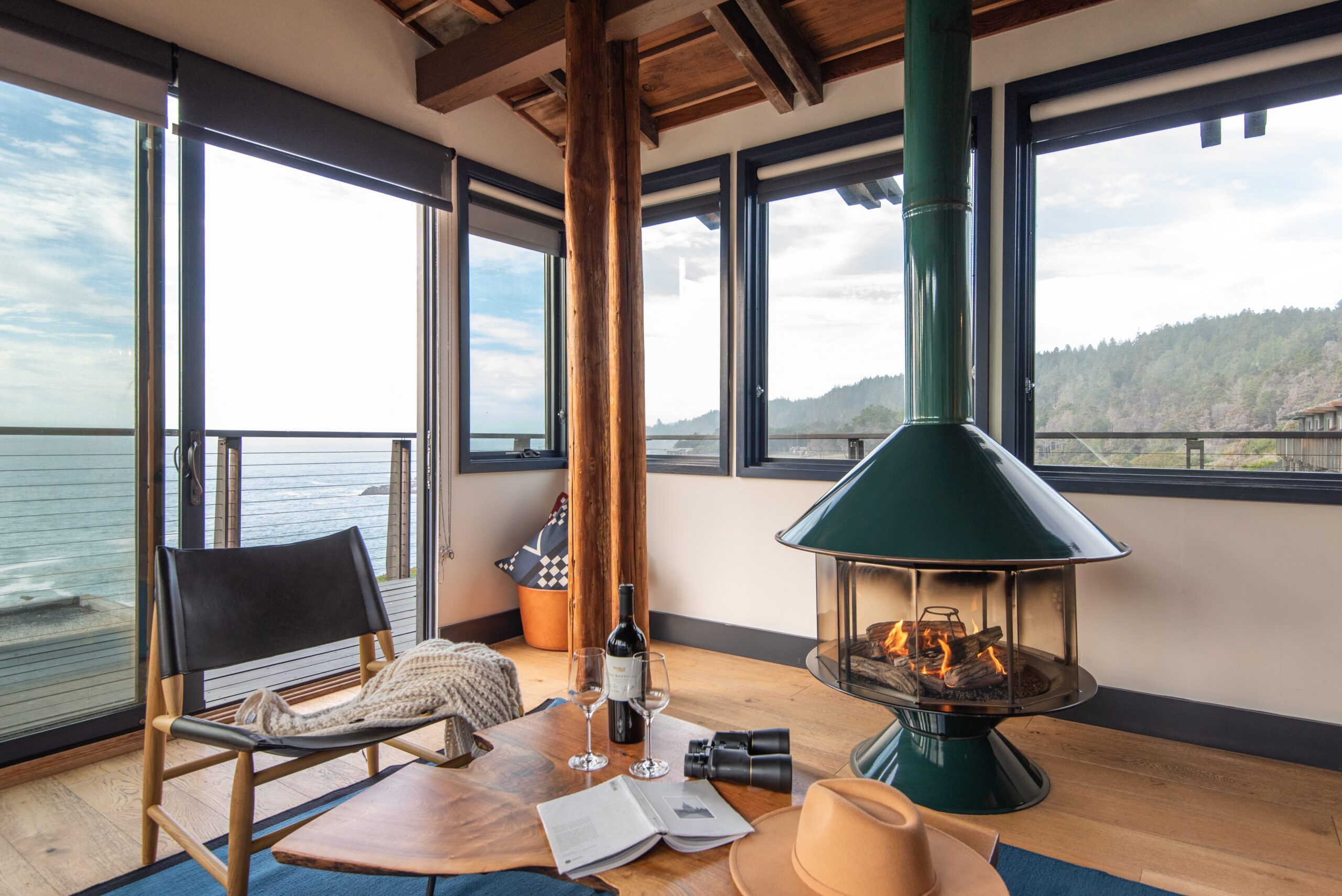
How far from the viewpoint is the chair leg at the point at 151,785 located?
174 cm

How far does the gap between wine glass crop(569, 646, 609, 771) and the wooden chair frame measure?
1.08 feet

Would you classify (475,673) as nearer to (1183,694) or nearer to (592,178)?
(592,178)

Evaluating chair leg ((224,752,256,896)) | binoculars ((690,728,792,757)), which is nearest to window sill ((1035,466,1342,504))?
binoculars ((690,728,792,757))

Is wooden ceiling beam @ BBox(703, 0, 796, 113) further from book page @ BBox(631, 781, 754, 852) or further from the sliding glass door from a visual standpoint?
book page @ BBox(631, 781, 754, 852)

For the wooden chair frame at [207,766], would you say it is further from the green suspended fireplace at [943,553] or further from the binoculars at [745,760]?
the green suspended fireplace at [943,553]

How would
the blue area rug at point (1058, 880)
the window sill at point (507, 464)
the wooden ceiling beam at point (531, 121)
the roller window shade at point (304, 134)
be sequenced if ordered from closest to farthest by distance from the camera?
the blue area rug at point (1058, 880) < the roller window shade at point (304, 134) < the window sill at point (507, 464) < the wooden ceiling beam at point (531, 121)

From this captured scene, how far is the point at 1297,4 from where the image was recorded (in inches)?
90.0

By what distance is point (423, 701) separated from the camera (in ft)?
5.90

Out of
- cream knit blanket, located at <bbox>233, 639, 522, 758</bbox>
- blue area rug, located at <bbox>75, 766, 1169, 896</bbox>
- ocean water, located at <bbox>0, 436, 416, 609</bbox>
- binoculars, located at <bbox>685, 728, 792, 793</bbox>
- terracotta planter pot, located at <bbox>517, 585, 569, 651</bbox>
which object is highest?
ocean water, located at <bbox>0, 436, 416, 609</bbox>

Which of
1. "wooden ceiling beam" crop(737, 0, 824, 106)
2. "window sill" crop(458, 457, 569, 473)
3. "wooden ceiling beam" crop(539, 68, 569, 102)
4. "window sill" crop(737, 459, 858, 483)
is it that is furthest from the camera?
"window sill" crop(458, 457, 569, 473)

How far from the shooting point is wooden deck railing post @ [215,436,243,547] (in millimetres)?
3133

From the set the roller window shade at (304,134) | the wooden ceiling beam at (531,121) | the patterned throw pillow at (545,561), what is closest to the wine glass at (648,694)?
the patterned throw pillow at (545,561)

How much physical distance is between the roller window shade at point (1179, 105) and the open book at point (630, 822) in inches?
109

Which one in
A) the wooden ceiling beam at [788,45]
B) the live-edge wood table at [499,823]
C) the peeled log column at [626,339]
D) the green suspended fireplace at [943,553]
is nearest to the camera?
the live-edge wood table at [499,823]
